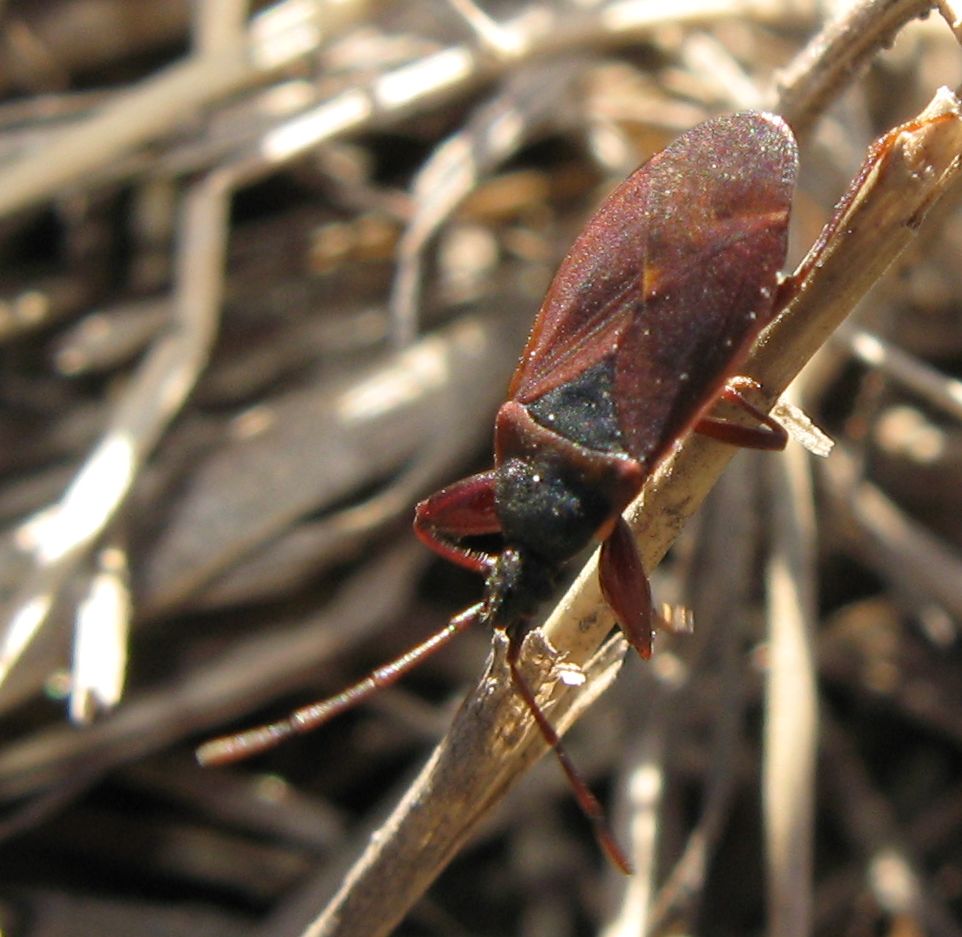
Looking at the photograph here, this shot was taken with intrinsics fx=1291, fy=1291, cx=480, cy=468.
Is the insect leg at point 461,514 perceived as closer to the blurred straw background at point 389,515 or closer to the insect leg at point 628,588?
the insect leg at point 628,588

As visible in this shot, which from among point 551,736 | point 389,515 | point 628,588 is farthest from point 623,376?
point 389,515

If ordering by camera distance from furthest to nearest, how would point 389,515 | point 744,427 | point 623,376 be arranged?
point 389,515 → point 623,376 → point 744,427

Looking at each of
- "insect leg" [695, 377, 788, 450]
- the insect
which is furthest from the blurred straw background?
"insect leg" [695, 377, 788, 450]

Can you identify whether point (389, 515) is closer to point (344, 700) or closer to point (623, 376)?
point (344, 700)

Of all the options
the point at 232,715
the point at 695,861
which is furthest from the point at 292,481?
the point at 695,861

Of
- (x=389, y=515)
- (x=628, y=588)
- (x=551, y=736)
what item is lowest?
(x=389, y=515)

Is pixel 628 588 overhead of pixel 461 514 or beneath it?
overhead

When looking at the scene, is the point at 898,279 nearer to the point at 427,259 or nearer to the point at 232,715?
the point at 427,259
